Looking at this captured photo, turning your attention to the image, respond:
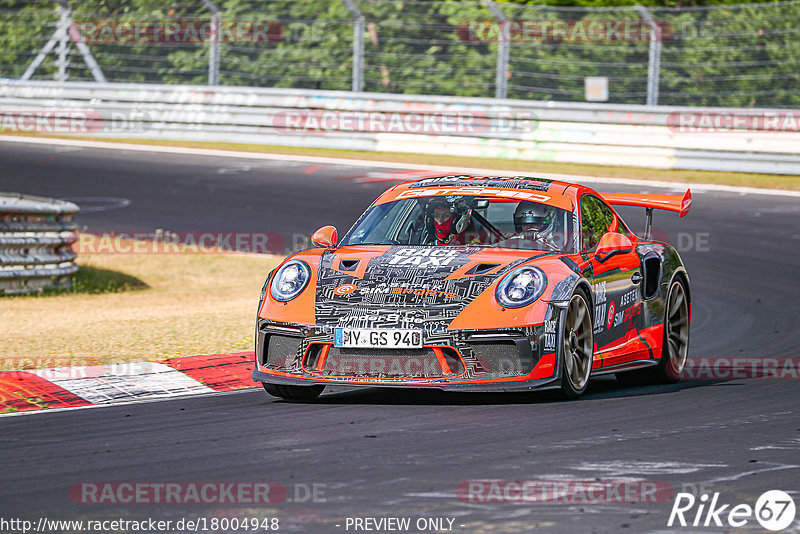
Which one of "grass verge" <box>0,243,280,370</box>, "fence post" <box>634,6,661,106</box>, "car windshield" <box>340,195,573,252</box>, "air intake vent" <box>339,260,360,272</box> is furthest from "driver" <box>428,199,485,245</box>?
"fence post" <box>634,6,661,106</box>

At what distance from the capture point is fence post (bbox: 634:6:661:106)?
20688 millimetres

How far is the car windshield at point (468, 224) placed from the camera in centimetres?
799

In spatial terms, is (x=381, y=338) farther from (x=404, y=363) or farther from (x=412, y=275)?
(x=412, y=275)

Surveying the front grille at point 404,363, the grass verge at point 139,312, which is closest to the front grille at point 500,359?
the front grille at point 404,363

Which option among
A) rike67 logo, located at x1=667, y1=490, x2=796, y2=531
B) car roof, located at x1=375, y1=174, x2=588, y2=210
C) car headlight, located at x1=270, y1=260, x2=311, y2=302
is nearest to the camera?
rike67 logo, located at x1=667, y1=490, x2=796, y2=531

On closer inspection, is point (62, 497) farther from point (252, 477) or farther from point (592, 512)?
point (592, 512)

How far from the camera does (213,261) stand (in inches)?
594

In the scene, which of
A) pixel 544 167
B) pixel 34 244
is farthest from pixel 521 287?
pixel 544 167

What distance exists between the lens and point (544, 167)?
2091 cm

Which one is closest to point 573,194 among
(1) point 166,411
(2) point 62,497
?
(1) point 166,411

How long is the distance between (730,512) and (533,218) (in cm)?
356

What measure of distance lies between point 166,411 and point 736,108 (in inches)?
579

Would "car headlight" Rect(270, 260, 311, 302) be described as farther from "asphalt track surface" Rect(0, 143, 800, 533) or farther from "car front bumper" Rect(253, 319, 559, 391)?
"asphalt track surface" Rect(0, 143, 800, 533)

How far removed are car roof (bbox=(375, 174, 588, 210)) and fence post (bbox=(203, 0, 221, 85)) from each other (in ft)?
51.0
